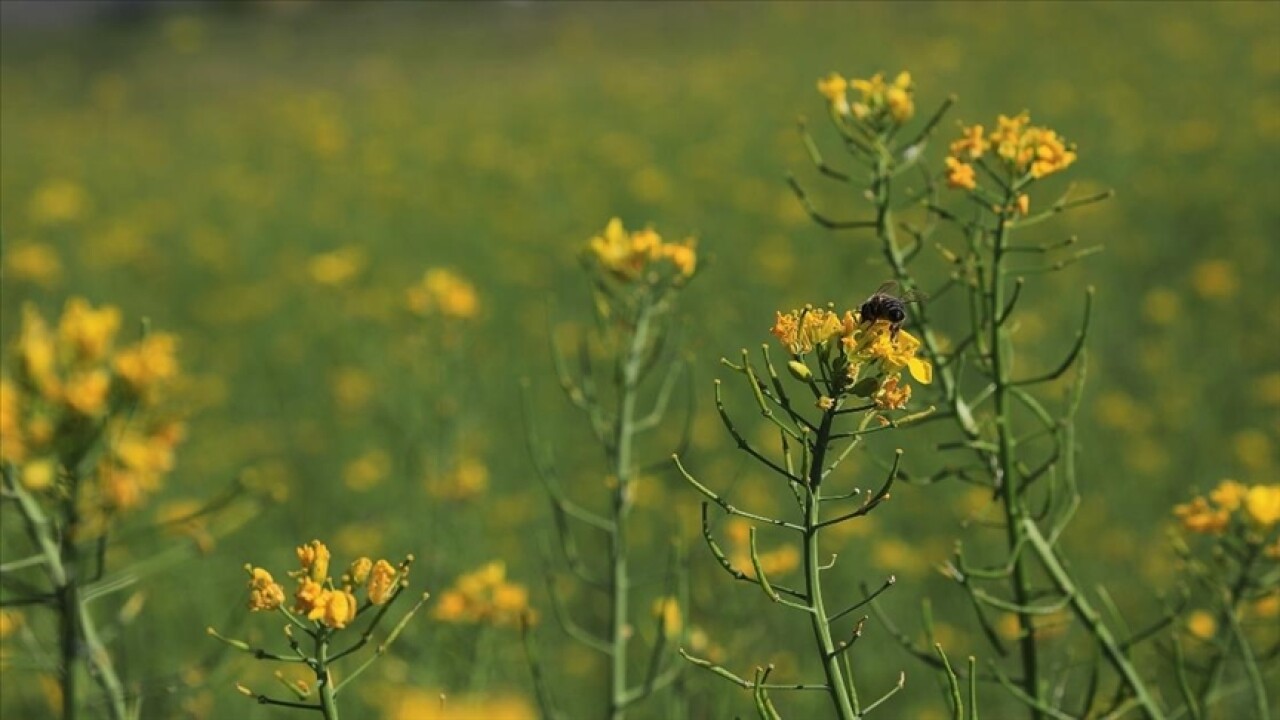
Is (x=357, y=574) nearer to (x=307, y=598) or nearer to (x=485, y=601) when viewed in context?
(x=307, y=598)

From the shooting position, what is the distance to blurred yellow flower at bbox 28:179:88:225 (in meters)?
8.44

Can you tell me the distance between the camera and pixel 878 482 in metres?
4.17

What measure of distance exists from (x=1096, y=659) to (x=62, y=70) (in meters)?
22.4

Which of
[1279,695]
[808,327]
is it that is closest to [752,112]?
[1279,695]

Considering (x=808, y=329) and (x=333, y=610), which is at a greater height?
(x=808, y=329)

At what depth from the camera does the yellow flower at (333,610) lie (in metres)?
1.03

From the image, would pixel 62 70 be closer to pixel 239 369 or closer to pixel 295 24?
pixel 295 24

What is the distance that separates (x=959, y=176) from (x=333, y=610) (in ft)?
3.00

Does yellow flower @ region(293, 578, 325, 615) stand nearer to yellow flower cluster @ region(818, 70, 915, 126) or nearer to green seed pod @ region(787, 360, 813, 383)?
green seed pod @ region(787, 360, 813, 383)

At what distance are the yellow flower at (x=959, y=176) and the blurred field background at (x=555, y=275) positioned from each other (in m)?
0.55

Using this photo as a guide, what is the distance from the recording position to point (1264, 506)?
141cm

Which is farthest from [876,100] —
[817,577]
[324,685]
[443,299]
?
[443,299]

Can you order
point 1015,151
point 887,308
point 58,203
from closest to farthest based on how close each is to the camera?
point 887,308
point 1015,151
point 58,203

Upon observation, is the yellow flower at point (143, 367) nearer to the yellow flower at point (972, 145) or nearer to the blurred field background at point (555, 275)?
the blurred field background at point (555, 275)
